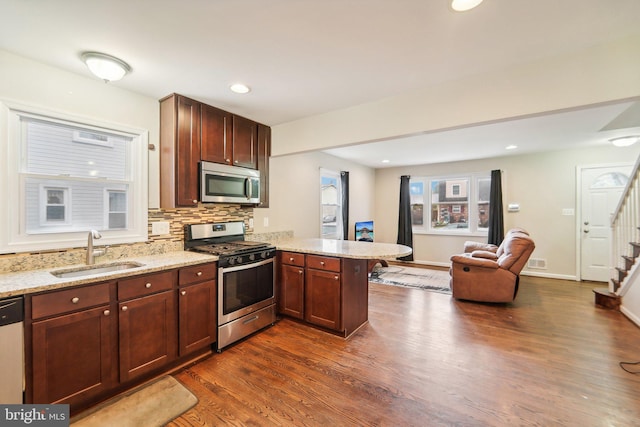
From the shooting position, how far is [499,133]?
3.83m

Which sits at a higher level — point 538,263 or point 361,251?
point 361,251

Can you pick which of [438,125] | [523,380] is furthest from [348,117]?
[523,380]

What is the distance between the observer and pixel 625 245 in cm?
361

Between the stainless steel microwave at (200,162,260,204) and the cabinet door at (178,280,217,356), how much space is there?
0.89 m

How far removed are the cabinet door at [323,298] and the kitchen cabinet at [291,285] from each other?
0.26ft

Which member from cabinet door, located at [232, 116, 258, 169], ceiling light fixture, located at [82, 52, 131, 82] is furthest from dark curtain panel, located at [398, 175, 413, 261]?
ceiling light fixture, located at [82, 52, 131, 82]

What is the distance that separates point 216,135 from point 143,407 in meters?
2.38

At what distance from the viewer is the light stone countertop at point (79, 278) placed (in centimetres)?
153

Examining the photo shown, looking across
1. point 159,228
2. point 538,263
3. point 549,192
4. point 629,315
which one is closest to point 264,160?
point 159,228

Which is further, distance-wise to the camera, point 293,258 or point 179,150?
point 293,258

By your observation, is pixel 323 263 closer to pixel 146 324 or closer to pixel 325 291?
pixel 325 291

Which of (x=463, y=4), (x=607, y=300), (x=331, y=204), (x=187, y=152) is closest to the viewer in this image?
(x=463, y=4)

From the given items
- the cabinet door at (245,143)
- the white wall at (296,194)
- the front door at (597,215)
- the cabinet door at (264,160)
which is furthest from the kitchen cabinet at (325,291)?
the front door at (597,215)

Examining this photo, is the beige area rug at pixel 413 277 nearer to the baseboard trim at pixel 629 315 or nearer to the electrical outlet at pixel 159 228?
the baseboard trim at pixel 629 315
